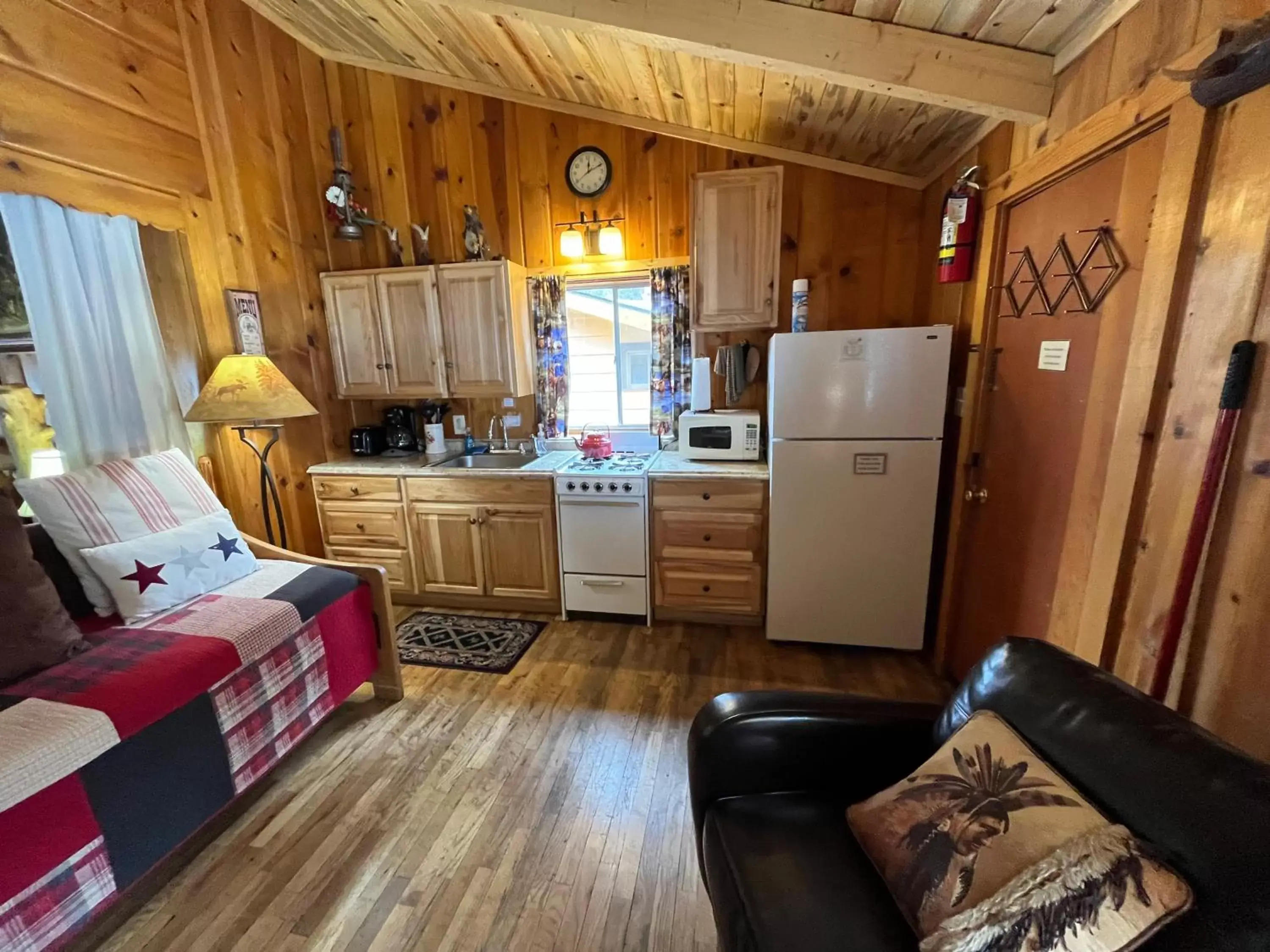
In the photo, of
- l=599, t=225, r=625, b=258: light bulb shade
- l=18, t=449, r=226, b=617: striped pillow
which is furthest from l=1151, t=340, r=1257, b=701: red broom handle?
l=18, t=449, r=226, b=617: striped pillow

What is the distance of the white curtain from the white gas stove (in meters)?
1.86

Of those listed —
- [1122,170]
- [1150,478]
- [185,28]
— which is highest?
[185,28]

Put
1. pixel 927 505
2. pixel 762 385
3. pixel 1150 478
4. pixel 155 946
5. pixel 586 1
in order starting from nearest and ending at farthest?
pixel 1150 478 < pixel 155 946 < pixel 586 1 < pixel 927 505 < pixel 762 385

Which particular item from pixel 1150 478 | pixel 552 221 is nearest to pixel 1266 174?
pixel 1150 478

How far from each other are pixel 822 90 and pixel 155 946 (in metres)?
3.41

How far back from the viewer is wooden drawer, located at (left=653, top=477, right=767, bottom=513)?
8.65ft

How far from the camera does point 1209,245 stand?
1114 mm

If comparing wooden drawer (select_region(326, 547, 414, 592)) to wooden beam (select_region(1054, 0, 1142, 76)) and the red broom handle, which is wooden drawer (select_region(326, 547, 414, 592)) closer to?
the red broom handle

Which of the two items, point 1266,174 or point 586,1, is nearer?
point 1266,174

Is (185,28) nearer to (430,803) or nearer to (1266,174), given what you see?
(430,803)

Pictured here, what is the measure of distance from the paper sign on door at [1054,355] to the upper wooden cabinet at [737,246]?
49.2 inches

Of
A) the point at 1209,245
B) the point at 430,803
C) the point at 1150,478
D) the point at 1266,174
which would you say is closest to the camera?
the point at 1266,174

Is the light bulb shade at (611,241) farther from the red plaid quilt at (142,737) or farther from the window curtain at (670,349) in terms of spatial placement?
the red plaid quilt at (142,737)

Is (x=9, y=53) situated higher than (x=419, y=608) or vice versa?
(x=9, y=53)
